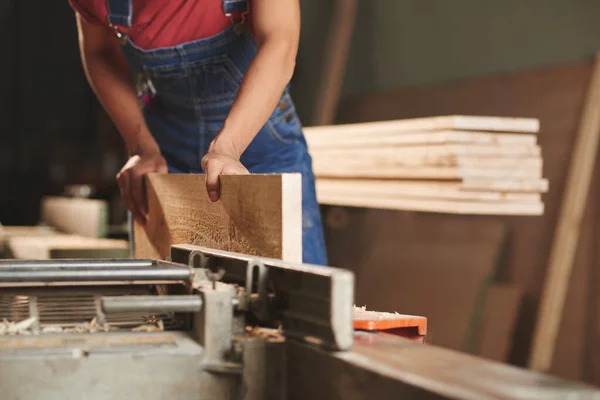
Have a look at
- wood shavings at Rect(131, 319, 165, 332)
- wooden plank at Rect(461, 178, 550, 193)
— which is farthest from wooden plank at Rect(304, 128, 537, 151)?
wood shavings at Rect(131, 319, 165, 332)

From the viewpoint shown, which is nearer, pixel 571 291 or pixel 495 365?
pixel 495 365

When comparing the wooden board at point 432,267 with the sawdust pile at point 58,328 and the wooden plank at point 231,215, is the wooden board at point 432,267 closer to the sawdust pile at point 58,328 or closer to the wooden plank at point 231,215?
the wooden plank at point 231,215

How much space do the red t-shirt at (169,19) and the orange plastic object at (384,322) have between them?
1194mm

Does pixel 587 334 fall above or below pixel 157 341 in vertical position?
below

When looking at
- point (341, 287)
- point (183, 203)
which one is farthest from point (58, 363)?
point (183, 203)

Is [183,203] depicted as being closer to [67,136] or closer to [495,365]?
[495,365]

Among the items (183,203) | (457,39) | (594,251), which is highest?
(457,39)

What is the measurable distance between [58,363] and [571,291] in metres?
3.81

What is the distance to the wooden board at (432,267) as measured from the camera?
15.7 feet

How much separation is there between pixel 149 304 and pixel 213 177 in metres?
0.64

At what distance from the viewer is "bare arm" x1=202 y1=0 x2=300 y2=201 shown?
2061 mm

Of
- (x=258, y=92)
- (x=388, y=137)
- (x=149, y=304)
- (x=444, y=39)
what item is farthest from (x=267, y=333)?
(x=444, y=39)

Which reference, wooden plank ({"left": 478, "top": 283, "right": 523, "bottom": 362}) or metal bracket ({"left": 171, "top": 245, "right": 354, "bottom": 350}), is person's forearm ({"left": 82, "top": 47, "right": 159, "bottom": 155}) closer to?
metal bracket ({"left": 171, "top": 245, "right": 354, "bottom": 350})

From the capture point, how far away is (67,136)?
7445 mm
